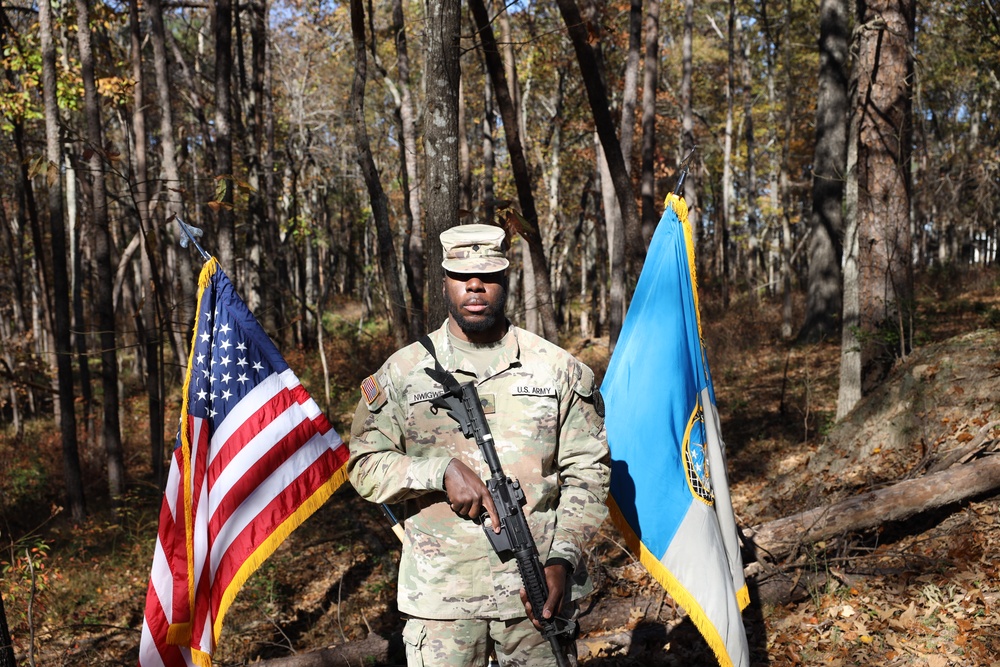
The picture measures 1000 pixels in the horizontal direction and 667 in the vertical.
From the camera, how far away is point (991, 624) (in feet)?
14.6

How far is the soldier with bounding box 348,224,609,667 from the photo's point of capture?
9.20ft

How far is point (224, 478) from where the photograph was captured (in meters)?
3.79

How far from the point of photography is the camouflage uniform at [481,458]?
282 centimetres

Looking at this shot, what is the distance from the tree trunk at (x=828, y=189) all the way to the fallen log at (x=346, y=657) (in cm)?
1061

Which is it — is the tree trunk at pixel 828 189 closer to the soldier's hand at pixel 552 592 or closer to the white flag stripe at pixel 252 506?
the white flag stripe at pixel 252 506

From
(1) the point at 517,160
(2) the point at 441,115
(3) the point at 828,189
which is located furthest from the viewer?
(3) the point at 828,189

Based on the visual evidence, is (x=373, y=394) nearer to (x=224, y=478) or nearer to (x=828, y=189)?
(x=224, y=478)

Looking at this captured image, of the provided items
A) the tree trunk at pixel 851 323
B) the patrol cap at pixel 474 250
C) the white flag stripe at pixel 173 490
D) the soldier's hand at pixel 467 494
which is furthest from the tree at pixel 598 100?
the soldier's hand at pixel 467 494

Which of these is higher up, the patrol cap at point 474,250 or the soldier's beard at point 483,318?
the patrol cap at point 474,250

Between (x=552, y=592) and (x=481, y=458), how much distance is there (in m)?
0.55

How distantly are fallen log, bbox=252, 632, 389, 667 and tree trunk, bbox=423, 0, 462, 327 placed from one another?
220 cm

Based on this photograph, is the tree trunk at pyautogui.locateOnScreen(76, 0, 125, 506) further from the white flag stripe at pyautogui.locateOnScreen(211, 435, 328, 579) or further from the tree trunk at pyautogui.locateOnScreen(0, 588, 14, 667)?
the white flag stripe at pyautogui.locateOnScreen(211, 435, 328, 579)

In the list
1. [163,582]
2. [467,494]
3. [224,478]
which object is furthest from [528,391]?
[163,582]

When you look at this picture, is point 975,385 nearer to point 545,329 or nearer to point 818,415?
point 818,415
